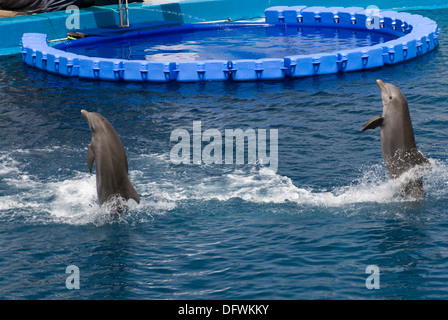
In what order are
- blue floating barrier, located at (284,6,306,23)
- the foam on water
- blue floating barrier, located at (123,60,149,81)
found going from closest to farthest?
1. the foam on water
2. blue floating barrier, located at (123,60,149,81)
3. blue floating barrier, located at (284,6,306,23)

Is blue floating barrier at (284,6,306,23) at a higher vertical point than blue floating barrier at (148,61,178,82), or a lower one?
higher

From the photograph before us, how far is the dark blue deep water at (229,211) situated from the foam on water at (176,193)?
4 centimetres

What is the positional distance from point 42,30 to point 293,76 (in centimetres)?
1317

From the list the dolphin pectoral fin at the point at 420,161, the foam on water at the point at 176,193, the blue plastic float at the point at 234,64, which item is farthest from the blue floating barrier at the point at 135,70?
the dolphin pectoral fin at the point at 420,161

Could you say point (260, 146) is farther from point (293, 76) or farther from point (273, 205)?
point (293, 76)

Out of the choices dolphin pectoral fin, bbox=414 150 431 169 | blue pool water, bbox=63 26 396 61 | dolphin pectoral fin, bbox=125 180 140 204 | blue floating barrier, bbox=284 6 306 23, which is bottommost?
dolphin pectoral fin, bbox=125 180 140 204

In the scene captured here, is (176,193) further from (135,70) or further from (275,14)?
(275,14)

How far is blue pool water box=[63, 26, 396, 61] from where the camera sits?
81.8 ft

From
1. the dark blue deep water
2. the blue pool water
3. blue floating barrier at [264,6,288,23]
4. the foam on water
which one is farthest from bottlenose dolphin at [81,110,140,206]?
blue floating barrier at [264,6,288,23]

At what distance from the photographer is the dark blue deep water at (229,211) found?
9.54m

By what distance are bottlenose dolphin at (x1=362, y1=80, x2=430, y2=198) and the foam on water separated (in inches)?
7.6

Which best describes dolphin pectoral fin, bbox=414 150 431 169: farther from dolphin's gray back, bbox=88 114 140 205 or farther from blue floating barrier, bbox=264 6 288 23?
blue floating barrier, bbox=264 6 288 23

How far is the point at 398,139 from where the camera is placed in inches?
448
